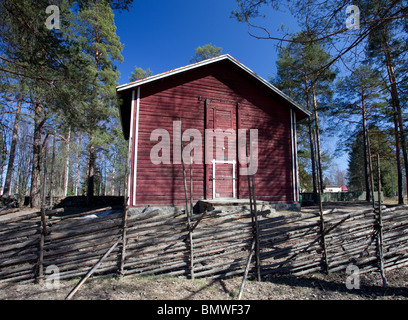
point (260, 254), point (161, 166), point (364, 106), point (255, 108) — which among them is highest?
point (364, 106)

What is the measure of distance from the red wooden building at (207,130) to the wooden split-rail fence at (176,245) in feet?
14.7

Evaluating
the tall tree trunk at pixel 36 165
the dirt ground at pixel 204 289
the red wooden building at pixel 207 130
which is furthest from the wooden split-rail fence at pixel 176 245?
the tall tree trunk at pixel 36 165

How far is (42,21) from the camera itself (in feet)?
18.2

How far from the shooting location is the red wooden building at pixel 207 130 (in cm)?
830

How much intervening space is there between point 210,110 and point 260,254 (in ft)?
21.6

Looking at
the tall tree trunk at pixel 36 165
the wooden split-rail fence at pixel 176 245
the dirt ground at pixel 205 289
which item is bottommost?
the dirt ground at pixel 205 289

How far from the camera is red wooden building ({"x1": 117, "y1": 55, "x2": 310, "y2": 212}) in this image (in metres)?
8.30

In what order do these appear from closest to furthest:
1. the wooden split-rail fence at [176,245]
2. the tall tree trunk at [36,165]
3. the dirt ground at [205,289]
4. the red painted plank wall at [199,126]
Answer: the dirt ground at [205,289] → the wooden split-rail fence at [176,245] → the red painted plank wall at [199,126] → the tall tree trunk at [36,165]

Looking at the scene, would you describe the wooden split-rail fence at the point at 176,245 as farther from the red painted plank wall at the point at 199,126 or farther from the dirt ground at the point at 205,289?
the red painted plank wall at the point at 199,126

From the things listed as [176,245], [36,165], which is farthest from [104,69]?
[176,245]

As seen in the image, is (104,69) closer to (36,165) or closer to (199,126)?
(36,165)

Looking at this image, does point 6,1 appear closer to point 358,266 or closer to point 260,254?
point 260,254

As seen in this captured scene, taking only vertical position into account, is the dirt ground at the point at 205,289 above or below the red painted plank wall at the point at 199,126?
below
